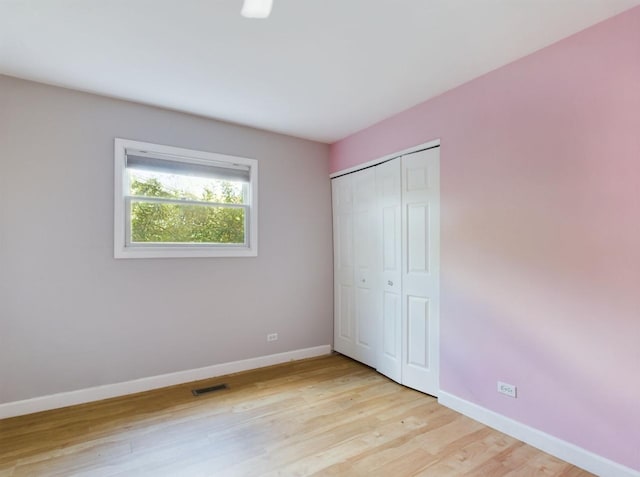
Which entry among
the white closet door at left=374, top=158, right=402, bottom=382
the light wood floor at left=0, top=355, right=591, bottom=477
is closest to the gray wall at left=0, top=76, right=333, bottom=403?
the light wood floor at left=0, top=355, right=591, bottom=477

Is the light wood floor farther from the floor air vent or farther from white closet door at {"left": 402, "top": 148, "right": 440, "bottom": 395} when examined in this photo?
white closet door at {"left": 402, "top": 148, "right": 440, "bottom": 395}

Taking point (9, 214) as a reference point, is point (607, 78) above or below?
above

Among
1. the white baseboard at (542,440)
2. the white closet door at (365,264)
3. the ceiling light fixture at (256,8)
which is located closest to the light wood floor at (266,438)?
the white baseboard at (542,440)

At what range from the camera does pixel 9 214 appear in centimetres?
245

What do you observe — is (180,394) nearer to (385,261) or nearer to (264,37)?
(385,261)

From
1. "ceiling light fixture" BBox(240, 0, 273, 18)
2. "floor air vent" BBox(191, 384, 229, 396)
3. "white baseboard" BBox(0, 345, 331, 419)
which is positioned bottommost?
"floor air vent" BBox(191, 384, 229, 396)

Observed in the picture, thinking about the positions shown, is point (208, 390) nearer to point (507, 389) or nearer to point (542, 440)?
point (507, 389)

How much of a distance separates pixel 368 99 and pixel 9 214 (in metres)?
3.03

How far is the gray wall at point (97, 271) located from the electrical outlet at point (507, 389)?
7.20 feet

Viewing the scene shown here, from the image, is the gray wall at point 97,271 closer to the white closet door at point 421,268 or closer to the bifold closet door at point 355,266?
the bifold closet door at point 355,266

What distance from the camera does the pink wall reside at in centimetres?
177

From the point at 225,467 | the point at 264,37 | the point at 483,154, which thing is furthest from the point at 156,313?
the point at 483,154

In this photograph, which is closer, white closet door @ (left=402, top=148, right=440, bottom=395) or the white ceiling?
the white ceiling

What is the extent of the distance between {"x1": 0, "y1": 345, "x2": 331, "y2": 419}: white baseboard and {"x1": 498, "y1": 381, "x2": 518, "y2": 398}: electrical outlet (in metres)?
2.10
